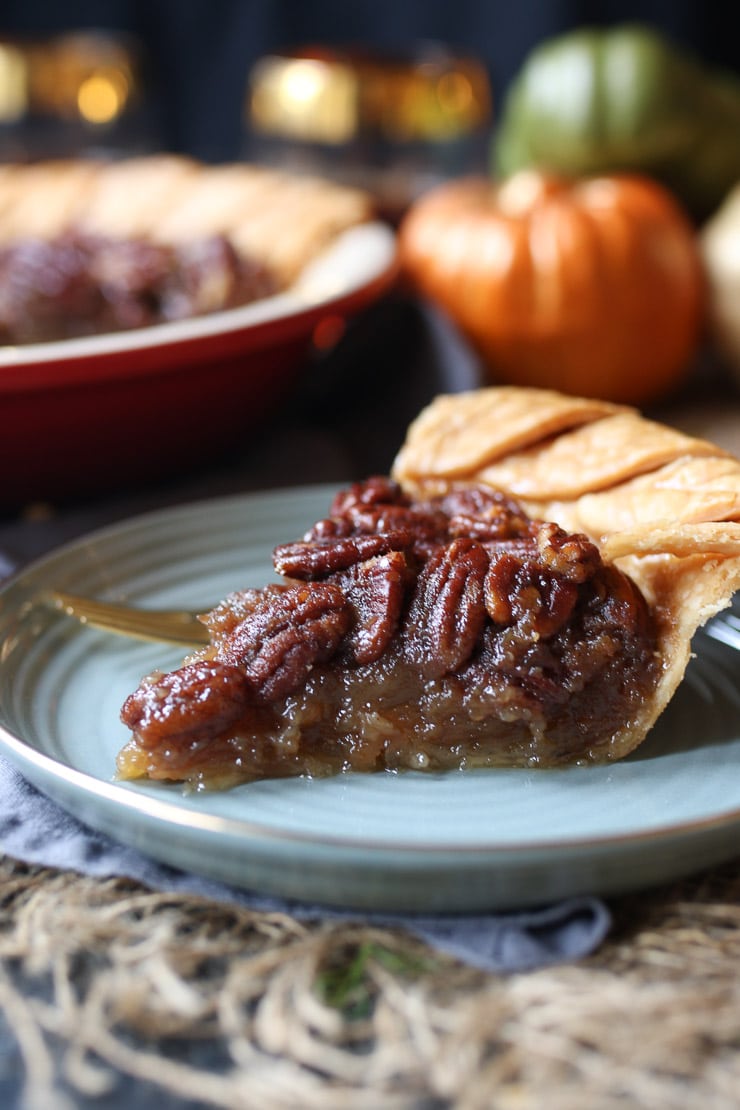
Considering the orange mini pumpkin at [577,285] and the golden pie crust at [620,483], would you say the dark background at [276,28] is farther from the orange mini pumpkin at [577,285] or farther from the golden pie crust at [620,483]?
the golden pie crust at [620,483]

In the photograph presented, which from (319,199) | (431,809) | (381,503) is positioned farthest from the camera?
(319,199)

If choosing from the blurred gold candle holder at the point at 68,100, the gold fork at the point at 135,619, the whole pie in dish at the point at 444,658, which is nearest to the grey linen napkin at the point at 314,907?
the whole pie in dish at the point at 444,658

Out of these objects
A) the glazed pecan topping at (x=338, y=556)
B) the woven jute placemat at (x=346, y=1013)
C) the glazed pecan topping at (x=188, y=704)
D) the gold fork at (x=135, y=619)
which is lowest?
the woven jute placemat at (x=346, y=1013)

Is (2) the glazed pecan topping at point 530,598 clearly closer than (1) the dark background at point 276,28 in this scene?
Yes

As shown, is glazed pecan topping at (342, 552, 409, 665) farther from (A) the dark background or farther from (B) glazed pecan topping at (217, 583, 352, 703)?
(A) the dark background

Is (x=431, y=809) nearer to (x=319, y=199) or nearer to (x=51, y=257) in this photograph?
(x=51, y=257)

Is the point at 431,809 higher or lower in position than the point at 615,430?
lower

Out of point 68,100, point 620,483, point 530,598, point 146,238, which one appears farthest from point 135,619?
point 68,100

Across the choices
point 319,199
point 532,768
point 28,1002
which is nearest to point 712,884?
point 532,768
